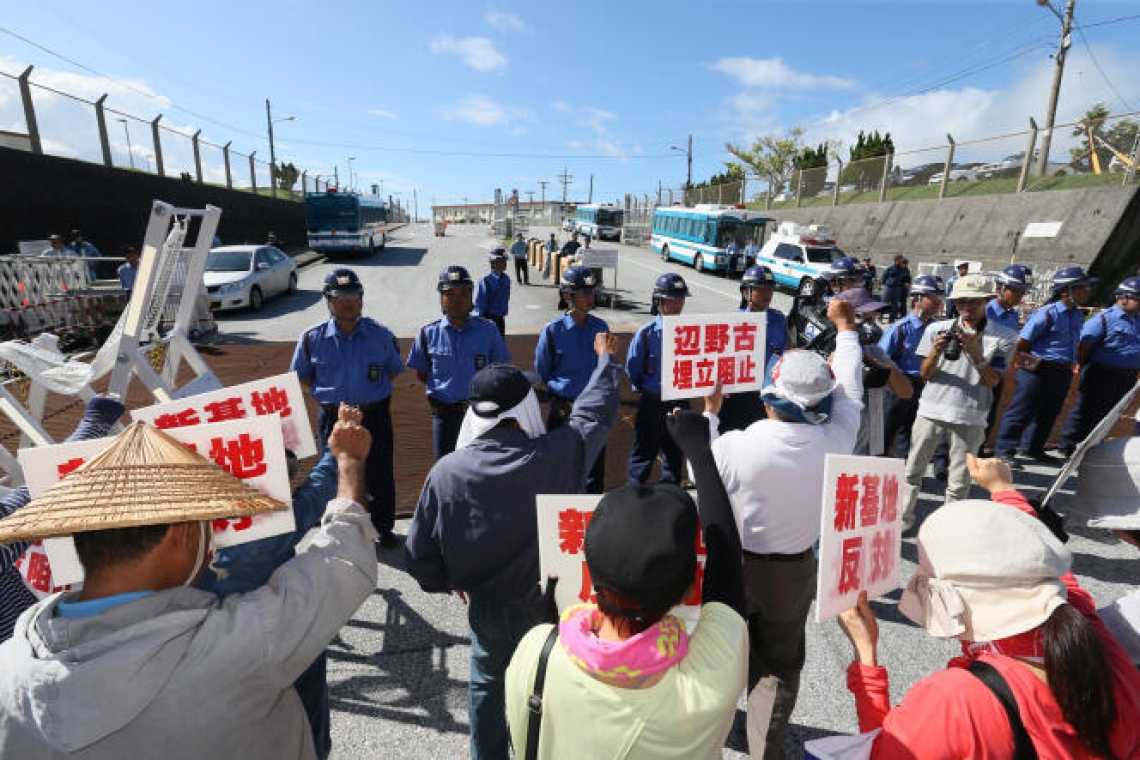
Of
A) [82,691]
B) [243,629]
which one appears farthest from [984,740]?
[82,691]

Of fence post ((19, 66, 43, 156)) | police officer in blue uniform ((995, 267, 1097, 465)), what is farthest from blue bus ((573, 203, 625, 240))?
police officer in blue uniform ((995, 267, 1097, 465))

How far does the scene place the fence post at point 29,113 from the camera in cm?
1322

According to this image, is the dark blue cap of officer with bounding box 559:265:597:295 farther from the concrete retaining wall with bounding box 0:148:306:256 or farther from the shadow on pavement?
the concrete retaining wall with bounding box 0:148:306:256

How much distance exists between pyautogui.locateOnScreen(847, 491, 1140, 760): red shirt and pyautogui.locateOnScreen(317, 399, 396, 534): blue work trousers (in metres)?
3.67

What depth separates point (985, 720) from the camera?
1.22 m

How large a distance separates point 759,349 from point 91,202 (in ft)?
63.0

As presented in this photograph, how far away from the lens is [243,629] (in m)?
1.21

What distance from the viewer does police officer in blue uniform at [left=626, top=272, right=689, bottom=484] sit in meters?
4.59

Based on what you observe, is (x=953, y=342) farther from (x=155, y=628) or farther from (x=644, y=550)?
(x=155, y=628)

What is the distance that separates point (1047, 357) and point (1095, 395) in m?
0.69

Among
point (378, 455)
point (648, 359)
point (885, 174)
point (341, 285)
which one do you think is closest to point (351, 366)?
point (341, 285)

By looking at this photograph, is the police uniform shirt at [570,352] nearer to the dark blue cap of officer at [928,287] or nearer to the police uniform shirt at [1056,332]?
the dark blue cap of officer at [928,287]

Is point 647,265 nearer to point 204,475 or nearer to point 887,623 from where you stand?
point 887,623

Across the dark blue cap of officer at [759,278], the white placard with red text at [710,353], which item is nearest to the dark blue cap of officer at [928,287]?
the dark blue cap of officer at [759,278]
